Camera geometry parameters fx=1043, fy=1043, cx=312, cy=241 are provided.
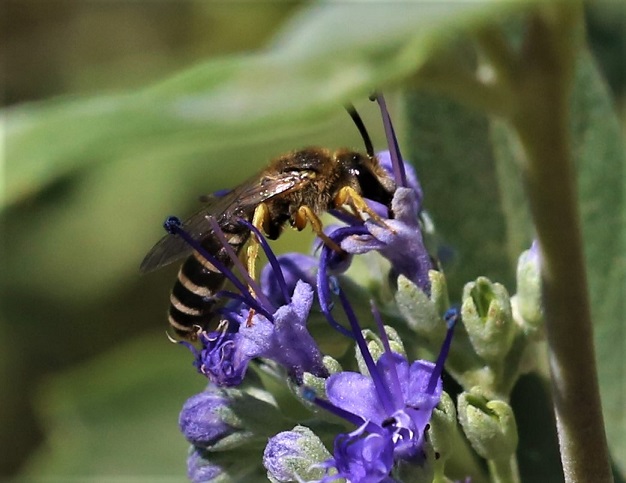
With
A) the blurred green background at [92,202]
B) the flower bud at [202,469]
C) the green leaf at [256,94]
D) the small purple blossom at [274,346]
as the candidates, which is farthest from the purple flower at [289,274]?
the blurred green background at [92,202]

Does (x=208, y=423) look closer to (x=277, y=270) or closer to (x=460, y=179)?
(x=277, y=270)

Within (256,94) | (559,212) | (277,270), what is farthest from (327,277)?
(256,94)

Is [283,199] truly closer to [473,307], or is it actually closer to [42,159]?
[473,307]

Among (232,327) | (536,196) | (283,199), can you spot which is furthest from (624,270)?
(536,196)

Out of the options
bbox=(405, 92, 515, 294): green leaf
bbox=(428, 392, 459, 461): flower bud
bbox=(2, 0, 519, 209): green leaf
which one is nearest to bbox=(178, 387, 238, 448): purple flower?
bbox=(428, 392, 459, 461): flower bud

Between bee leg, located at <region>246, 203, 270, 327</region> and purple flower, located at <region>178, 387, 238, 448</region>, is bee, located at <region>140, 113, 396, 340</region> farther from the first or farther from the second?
purple flower, located at <region>178, 387, 238, 448</region>
